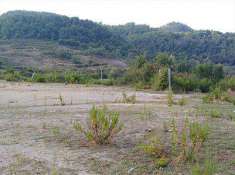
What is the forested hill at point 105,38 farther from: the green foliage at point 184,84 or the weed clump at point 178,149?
the weed clump at point 178,149

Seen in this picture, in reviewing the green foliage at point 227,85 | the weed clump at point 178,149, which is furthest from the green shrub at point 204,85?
the weed clump at point 178,149

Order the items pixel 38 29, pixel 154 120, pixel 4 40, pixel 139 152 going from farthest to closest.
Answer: pixel 38 29
pixel 4 40
pixel 154 120
pixel 139 152

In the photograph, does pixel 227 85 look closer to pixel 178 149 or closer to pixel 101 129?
pixel 101 129

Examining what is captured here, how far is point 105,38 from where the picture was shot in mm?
88250

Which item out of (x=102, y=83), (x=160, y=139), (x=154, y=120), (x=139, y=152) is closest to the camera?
(x=139, y=152)

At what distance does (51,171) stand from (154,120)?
12.8 feet

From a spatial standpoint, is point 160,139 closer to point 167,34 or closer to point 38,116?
point 38,116

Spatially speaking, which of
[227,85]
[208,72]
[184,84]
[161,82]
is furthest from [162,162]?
[208,72]

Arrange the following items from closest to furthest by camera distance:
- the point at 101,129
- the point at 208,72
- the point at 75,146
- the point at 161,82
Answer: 1. the point at 75,146
2. the point at 101,129
3. the point at 161,82
4. the point at 208,72

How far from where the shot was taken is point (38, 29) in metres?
84.9

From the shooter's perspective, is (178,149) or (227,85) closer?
(178,149)

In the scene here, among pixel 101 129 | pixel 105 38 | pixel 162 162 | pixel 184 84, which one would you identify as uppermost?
pixel 105 38

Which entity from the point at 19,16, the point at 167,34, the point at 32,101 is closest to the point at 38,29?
the point at 19,16

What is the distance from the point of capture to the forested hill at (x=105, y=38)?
7862 centimetres
